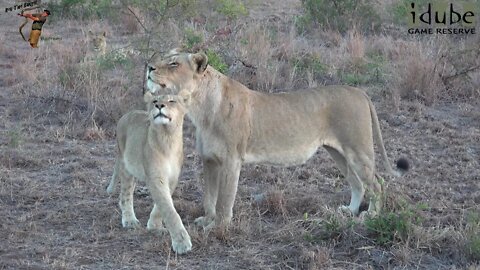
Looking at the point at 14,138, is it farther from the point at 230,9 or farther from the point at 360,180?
the point at 230,9

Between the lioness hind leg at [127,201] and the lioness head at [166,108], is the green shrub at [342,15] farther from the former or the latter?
the lioness head at [166,108]

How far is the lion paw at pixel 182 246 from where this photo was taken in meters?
4.70

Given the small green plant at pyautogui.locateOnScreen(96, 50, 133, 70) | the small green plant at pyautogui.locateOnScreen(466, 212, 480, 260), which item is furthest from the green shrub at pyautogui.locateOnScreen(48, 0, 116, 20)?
the small green plant at pyautogui.locateOnScreen(466, 212, 480, 260)

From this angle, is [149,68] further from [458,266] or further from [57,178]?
[458,266]

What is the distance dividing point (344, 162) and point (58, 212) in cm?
201

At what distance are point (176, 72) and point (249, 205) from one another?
42.7 inches

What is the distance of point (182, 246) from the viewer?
4.70 metres

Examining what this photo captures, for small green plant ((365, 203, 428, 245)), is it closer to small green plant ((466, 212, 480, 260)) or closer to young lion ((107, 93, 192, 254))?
small green plant ((466, 212, 480, 260))

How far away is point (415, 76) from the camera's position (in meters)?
8.89

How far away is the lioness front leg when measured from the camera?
4.71m

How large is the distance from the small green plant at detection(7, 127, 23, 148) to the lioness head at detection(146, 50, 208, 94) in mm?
2343

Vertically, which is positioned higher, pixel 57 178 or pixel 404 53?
pixel 57 178

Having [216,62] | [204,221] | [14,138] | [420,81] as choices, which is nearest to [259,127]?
[204,221]

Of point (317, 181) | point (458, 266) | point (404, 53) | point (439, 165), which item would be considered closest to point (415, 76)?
point (404, 53)
